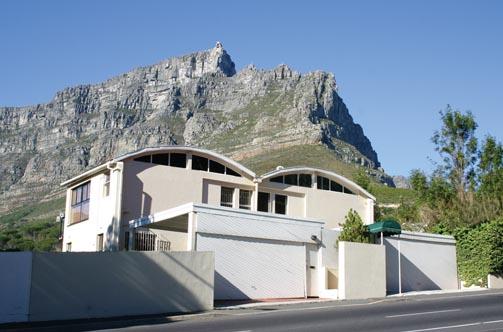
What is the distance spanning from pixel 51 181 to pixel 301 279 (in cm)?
15516

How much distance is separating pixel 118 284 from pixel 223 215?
6.18 m

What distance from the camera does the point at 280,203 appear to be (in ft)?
127

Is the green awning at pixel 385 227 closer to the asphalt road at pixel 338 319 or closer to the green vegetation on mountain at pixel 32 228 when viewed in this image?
the asphalt road at pixel 338 319

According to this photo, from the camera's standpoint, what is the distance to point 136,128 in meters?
191

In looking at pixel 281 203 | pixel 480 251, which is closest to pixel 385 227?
pixel 480 251

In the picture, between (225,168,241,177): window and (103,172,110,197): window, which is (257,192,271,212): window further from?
(103,172,110,197): window

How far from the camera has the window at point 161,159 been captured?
3394cm

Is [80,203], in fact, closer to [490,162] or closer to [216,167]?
[216,167]

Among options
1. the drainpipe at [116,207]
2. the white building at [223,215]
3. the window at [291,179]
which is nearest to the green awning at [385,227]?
the white building at [223,215]

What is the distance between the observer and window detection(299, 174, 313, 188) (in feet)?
130

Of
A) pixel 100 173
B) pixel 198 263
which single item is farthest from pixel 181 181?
pixel 198 263

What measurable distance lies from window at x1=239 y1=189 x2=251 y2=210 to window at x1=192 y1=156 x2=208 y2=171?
2.63 metres

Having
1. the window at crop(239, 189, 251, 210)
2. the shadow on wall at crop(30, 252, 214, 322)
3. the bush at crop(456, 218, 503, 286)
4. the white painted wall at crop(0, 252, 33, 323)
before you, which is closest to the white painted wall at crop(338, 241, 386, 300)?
the shadow on wall at crop(30, 252, 214, 322)

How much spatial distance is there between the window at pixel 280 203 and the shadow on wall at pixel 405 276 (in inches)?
313
